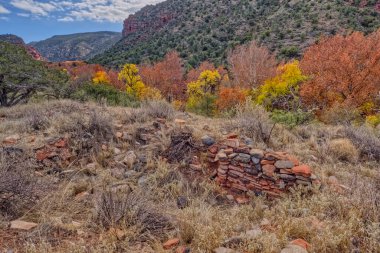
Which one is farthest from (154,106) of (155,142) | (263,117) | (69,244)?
(69,244)

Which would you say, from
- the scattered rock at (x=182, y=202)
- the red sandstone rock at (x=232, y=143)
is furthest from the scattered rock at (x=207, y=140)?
the scattered rock at (x=182, y=202)

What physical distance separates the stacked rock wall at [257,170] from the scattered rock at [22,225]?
2.75 m

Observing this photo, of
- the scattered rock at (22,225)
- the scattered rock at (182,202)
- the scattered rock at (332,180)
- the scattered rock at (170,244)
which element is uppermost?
the scattered rock at (22,225)

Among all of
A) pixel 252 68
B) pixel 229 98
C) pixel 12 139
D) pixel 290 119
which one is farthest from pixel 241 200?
pixel 252 68

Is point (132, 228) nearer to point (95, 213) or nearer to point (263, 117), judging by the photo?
point (95, 213)

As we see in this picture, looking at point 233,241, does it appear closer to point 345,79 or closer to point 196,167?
point 196,167

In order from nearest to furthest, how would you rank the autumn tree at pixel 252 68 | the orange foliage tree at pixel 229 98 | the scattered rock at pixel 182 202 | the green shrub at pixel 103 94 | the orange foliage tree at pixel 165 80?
the scattered rock at pixel 182 202
the green shrub at pixel 103 94
the orange foliage tree at pixel 229 98
the autumn tree at pixel 252 68
the orange foliage tree at pixel 165 80

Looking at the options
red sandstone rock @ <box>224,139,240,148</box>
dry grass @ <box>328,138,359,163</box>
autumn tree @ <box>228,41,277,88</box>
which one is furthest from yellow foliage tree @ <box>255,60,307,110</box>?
red sandstone rock @ <box>224,139,240,148</box>

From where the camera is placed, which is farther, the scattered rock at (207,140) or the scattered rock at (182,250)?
the scattered rock at (207,140)

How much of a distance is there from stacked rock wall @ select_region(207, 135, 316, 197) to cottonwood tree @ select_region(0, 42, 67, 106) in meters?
9.37

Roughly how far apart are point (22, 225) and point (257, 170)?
3221 millimetres

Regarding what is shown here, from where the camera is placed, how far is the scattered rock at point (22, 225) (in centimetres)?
277

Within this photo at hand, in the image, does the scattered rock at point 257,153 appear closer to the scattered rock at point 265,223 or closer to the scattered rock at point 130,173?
the scattered rock at point 265,223

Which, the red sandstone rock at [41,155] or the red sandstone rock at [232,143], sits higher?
the red sandstone rock at [232,143]
